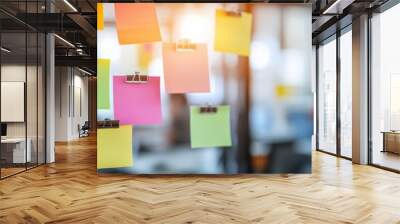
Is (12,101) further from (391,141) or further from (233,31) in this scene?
(391,141)

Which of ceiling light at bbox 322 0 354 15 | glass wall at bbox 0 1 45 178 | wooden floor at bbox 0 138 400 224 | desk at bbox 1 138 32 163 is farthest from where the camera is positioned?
desk at bbox 1 138 32 163

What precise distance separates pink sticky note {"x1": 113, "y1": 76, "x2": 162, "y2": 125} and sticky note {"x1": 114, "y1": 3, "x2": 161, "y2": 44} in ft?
2.06

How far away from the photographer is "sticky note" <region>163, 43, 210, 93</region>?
576 centimetres

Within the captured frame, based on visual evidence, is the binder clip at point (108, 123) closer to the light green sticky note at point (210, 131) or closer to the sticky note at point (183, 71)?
the sticky note at point (183, 71)

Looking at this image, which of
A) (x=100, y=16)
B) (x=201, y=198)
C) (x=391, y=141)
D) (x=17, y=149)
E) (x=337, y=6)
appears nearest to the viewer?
(x=201, y=198)

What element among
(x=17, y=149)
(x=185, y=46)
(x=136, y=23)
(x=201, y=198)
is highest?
(x=136, y=23)

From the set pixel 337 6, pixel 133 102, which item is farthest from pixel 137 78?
pixel 337 6

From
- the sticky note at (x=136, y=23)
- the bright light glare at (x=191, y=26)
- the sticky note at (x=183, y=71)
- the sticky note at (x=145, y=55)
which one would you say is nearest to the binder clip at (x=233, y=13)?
the bright light glare at (x=191, y=26)

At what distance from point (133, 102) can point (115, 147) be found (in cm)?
77

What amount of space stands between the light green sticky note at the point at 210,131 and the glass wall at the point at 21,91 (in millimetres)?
3099

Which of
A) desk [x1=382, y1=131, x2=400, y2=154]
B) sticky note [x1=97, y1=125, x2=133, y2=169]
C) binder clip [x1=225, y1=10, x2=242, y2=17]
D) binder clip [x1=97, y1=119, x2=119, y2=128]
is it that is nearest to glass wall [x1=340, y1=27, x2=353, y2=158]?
desk [x1=382, y1=131, x2=400, y2=154]

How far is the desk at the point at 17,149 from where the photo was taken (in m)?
6.28

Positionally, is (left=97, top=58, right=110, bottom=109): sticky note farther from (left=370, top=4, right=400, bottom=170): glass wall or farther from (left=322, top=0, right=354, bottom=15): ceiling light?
(left=370, top=4, right=400, bottom=170): glass wall

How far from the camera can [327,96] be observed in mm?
9797
